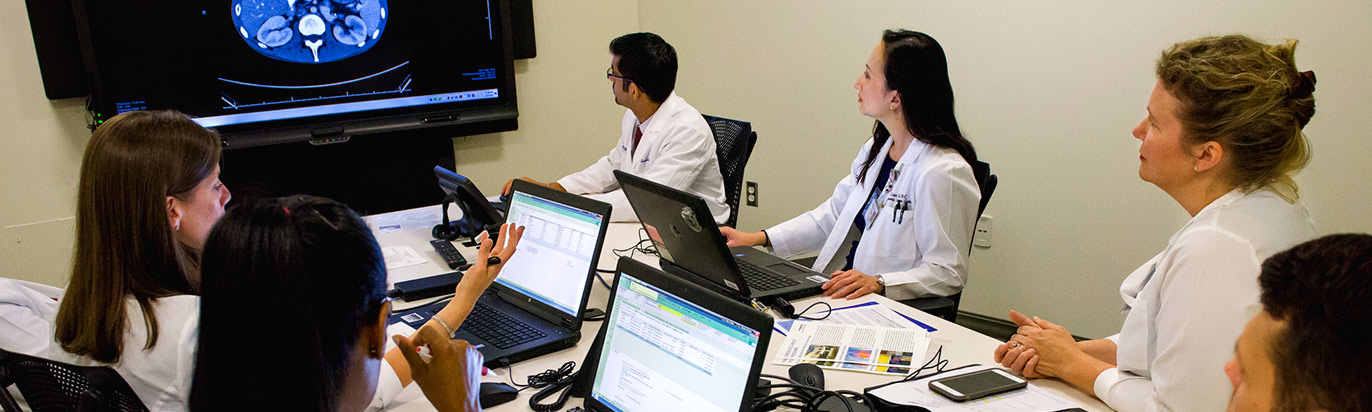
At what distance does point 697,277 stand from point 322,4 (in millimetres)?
2534

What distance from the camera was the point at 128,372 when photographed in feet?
4.27

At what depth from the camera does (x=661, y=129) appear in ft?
10.6

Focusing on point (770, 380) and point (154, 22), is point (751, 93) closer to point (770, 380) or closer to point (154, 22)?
point (154, 22)

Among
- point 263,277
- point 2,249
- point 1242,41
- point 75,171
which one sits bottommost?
point 2,249

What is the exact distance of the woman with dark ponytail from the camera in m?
2.19

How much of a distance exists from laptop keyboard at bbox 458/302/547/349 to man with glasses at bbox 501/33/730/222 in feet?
3.78

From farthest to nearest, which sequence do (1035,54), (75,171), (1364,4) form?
(75,171) < (1035,54) < (1364,4)

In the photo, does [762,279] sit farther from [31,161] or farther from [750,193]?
[31,161]

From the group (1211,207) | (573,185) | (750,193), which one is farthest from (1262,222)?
(750,193)

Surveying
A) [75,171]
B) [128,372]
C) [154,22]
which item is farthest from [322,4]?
[128,372]

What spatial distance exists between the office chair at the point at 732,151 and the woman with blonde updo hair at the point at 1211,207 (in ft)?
5.53

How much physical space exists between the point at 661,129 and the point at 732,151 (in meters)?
0.31

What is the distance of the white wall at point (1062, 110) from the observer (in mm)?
2430

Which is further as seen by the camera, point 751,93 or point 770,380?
point 751,93
